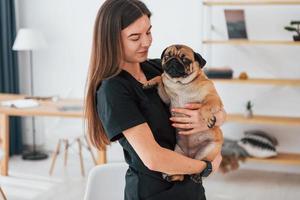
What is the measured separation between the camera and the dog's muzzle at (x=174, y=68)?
156cm

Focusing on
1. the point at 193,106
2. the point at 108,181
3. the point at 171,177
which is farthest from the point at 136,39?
the point at 108,181

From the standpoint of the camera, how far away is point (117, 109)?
4.76 feet

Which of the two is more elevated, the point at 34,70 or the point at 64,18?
the point at 64,18

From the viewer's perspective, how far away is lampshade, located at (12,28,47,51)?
175 inches

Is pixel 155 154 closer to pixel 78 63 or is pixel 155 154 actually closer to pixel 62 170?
pixel 62 170

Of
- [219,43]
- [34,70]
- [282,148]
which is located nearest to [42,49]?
[34,70]

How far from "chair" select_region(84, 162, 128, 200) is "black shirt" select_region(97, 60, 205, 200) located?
0.24 metres

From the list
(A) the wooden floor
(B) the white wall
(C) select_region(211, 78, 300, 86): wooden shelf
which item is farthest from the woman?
(B) the white wall

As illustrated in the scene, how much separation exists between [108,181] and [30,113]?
2189 millimetres

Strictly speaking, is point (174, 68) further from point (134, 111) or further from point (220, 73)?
point (220, 73)

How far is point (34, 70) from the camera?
4934 millimetres

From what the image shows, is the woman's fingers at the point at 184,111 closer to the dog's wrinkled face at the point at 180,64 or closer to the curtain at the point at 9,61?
the dog's wrinkled face at the point at 180,64

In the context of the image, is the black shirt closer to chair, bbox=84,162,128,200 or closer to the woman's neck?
the woman's neck

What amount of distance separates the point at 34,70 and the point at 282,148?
8.15ft
